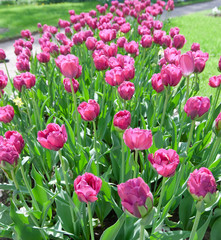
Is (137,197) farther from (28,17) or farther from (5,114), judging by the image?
(28,17)

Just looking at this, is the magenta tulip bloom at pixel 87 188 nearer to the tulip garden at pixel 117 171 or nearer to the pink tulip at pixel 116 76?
the tulip garden at pixel 117 171

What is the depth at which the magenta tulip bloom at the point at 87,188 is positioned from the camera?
0.94 m

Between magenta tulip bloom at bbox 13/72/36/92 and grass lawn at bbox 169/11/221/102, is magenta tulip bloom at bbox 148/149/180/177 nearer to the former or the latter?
magenta tulip bloom at bbox 13/72/36/92

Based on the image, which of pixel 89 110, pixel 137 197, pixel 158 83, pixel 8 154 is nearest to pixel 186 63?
pixel 158 83

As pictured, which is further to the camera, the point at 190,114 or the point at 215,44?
the point at 215,44

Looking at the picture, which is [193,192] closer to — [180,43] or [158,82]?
[158,82]

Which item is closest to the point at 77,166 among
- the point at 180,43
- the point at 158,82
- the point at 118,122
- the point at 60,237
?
the point at 60,237

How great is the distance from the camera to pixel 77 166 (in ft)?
5.78

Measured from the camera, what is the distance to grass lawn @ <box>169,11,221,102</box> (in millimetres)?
4379

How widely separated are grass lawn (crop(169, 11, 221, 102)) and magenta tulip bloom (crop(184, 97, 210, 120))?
2.47 metres

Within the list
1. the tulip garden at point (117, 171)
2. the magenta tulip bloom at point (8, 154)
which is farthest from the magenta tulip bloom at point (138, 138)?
the magenta tulip bloom at point (8, 154)

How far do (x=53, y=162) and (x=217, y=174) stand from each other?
3.72 ft

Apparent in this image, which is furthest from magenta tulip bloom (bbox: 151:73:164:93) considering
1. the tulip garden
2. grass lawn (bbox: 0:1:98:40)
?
grass lawn (bbox: 0:1:98:40)

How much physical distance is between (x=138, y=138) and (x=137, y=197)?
322 millimetres
